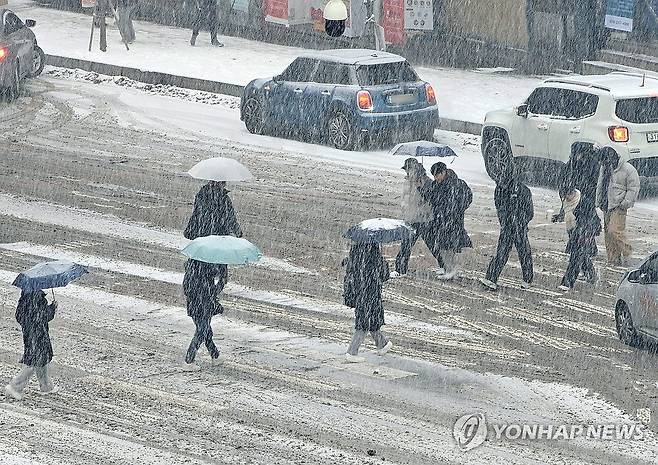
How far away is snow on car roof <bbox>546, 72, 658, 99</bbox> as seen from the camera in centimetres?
1953

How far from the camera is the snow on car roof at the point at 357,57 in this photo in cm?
2278

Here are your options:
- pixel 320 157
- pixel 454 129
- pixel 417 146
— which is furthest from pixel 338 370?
pixel 454 129

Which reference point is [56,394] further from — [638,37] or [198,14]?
[198,14]

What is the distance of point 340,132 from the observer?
22609 mm

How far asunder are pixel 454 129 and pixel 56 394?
43.7 ft

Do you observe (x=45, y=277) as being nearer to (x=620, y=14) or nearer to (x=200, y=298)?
(x=200, y=298)

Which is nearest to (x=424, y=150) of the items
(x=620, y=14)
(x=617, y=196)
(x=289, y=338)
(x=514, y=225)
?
(x=514, y=225)

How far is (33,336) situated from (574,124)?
405 inches

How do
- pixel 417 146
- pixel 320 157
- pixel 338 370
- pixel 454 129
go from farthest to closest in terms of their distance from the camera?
pixel 454 129 → pixel 320 157 → pixel 417 146 → pixel 338 370

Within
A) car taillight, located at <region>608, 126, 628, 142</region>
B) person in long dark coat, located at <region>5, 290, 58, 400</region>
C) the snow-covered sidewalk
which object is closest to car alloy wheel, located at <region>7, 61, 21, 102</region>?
the snow-covered sidewalk

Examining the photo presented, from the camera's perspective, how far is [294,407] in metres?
11.4

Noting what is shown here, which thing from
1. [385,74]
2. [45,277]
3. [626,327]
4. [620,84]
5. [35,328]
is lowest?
[626,327]

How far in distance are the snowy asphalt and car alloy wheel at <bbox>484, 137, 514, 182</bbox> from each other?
227 millimetres

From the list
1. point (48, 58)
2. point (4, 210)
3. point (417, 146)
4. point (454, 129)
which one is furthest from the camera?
point (48, 58)
